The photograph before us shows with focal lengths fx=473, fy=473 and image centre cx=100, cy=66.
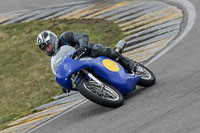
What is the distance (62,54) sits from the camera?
7.67 m

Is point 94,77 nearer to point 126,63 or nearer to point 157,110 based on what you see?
point 126,63

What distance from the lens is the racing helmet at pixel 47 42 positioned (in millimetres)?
7688

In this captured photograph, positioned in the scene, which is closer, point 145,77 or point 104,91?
point 104,91

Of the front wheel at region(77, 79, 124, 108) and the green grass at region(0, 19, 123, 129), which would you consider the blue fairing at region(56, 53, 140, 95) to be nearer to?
the front wheel at region(77, 79, 124, 108)

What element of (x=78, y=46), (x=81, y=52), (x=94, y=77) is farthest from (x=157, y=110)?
(x=78, y=46)

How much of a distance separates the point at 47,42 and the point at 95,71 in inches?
37.8

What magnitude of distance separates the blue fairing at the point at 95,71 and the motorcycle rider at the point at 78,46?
258 mm

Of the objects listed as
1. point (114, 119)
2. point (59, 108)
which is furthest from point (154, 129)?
point (59, 108)

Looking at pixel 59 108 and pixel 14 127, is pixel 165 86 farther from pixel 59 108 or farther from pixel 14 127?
pixel 14 127

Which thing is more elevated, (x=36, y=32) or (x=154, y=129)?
(x=154, y=129)

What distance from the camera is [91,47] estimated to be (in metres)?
7.86

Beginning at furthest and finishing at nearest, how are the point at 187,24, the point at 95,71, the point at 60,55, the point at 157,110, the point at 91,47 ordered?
the point at 187,24, the point at 91,47, the point at 60,55, the point at 95,71, the point at 157,110

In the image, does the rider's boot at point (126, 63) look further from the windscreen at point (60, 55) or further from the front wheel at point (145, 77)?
the windscreen at point (60, 55)

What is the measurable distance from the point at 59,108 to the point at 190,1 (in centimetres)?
629
